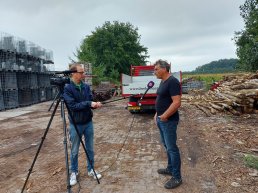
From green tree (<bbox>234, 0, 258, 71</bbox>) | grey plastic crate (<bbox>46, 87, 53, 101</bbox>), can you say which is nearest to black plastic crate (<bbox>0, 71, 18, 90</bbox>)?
grey plastic crate (<bbox>46, 87, 53, 101</bbox>)

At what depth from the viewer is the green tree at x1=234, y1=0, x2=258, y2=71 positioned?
2803 centimetres

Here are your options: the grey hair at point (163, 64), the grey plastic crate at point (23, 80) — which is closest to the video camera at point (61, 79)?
the grey hair at point (163, 64)

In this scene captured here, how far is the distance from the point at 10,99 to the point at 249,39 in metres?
31.9

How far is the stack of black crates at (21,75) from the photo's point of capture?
19422mm

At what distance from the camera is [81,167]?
5.78 metres

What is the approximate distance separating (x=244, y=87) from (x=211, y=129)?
4533 millimetres

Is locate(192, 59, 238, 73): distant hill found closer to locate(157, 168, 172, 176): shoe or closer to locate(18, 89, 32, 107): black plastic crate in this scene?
locate(18, 89, 32, 107): black plastic crate

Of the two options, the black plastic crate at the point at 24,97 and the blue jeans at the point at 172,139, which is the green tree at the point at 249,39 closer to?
the black plastic crate at the point at 24,97

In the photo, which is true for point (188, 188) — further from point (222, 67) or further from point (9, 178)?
point (222, 67)

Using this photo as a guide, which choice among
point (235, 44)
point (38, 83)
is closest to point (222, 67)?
point (235, 44)

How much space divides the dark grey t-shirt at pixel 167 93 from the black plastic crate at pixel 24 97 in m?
19.1

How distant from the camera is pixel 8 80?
1972 centimetres

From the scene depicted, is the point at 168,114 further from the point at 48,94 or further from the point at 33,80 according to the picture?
the point at 48,94

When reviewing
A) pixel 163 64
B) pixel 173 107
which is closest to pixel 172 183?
pixel 173 107
